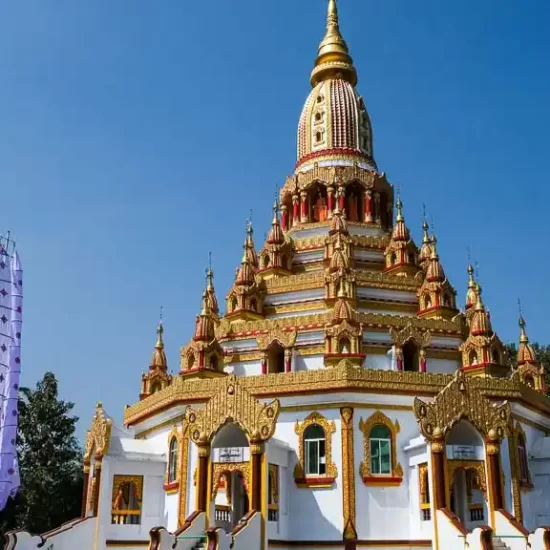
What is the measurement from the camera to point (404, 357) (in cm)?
3019

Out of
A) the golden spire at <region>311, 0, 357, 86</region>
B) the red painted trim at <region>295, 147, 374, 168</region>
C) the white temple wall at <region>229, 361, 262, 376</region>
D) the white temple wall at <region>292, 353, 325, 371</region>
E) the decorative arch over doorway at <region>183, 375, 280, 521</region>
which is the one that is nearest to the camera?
the decorative arch over doorway at <region>183, 375, 280, 521</region>

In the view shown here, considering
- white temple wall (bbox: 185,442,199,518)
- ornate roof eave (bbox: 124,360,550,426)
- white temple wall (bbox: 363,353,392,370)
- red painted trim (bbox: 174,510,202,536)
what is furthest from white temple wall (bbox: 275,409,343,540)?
white temple wall (bbox: 363,353,392,370)

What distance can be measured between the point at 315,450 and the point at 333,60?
22896 mm

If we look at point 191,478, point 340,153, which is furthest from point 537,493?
point 340,153

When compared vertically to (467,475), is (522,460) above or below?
above

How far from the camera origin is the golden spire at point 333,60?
40.7 metres

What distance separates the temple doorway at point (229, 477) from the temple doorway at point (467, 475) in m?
6.36

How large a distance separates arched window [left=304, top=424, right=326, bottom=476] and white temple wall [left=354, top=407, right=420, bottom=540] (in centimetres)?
112

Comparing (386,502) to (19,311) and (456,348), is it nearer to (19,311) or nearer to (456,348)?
(456,348)

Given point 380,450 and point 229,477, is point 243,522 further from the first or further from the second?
point 380,450

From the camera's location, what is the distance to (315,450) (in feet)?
84.5

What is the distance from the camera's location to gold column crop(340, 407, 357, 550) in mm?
24453

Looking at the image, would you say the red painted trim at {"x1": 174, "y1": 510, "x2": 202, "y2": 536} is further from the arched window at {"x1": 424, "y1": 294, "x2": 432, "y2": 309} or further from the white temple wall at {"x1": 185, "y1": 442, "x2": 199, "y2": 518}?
the arched window at {"x1": 424, "y1": 294, "x2": 432, "y2": 309}

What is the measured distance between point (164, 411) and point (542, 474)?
13.8 m
